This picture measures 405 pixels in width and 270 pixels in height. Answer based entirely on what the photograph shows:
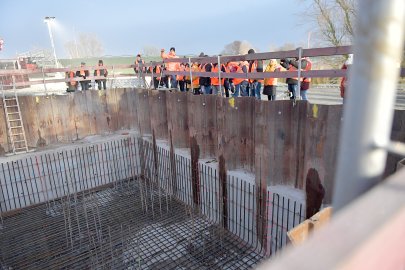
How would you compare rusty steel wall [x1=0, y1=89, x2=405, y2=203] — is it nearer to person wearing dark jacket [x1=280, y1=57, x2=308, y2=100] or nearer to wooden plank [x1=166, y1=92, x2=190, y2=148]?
wooden plank [x1=166, y1=92, x2=190, y2=148]

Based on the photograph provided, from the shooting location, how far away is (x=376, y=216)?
79 cm

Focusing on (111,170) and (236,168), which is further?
(111,170)

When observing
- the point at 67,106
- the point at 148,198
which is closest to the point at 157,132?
the point at 148,198

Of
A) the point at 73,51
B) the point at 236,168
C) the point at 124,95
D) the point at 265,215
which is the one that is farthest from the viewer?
the point at 73,51

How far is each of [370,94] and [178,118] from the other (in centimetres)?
825

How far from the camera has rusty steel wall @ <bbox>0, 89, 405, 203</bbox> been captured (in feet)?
17.1

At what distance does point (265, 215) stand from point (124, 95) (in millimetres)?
8152

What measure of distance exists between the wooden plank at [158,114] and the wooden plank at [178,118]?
561mm

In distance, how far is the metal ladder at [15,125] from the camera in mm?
9766

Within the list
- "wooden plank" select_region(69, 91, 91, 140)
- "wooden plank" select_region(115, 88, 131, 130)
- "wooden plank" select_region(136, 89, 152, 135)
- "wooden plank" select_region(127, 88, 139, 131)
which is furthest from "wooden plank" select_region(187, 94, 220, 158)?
"wooden plank" select_region(69, 91, 91, 140)

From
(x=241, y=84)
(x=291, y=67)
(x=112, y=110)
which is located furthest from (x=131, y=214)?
(x=291, y=67)

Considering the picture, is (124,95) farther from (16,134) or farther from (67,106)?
(16,134)

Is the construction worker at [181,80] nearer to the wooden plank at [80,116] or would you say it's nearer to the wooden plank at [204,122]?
the wooden plank at [80,116]

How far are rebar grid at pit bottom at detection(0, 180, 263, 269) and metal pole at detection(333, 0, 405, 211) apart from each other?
19.2 feet
